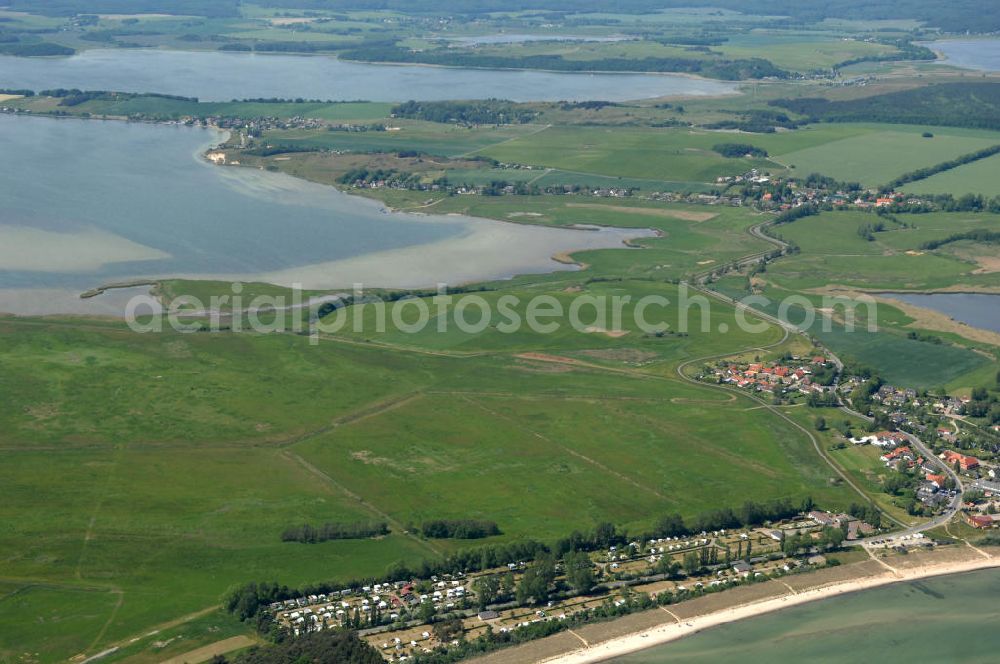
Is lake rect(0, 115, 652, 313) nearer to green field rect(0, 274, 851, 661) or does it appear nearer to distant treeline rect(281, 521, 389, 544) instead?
green field rect(0, 274, 851, 661)

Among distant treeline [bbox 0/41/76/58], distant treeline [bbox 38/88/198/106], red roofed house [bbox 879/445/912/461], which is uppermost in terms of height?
A: distant treeline [bbox 0/41/76/58]

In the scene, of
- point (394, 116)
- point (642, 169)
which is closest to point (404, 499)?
point (642, 169)

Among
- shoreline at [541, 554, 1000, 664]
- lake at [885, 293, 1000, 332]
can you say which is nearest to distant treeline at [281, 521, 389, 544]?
shoreline at [541, 554, 1000, 664]

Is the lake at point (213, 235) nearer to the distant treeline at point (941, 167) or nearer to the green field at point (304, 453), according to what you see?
the green field at point (304, 453)

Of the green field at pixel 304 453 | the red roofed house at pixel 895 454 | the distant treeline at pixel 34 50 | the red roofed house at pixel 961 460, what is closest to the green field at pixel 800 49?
the distant treeline at pixel 34 50

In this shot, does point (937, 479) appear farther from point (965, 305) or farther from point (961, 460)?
point (965, 305)
